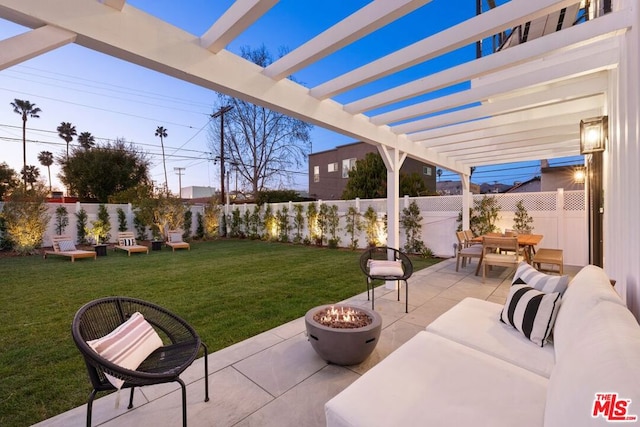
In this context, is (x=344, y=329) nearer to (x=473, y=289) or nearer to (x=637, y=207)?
(x=637, y=207)

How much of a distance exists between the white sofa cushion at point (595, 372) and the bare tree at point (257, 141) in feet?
51.2

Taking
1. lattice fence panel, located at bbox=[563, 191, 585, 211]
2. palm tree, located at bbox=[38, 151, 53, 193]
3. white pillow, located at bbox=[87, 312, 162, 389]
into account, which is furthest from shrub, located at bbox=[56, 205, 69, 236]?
palm tree, located at bbox=[38, 151, 53, 193]

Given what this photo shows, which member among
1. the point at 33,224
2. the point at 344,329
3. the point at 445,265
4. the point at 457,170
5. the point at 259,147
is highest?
the point at 259,147

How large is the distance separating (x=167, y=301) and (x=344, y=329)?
3.19 meters

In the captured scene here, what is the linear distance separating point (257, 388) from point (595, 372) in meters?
2.01

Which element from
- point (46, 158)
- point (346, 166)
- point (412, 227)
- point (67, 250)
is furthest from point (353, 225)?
point (46, 158)

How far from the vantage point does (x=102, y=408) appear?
1.94 metres

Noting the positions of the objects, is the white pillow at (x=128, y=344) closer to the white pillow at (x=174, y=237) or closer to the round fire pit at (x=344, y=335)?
the round fire pit at (x=344, y=335)

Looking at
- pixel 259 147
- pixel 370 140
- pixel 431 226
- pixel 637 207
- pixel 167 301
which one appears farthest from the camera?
pixel 259 147

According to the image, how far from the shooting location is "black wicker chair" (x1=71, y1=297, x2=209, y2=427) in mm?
1432

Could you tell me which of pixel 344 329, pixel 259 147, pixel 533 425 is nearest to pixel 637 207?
pixel 533 425

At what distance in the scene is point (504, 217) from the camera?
7863 mm

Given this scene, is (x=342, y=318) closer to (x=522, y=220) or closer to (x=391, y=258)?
(x=391, y=258)

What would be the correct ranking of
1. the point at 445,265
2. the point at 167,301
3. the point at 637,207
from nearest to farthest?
1. the point at 637,207
2. the point at 167,301
3. the point at 445,265
